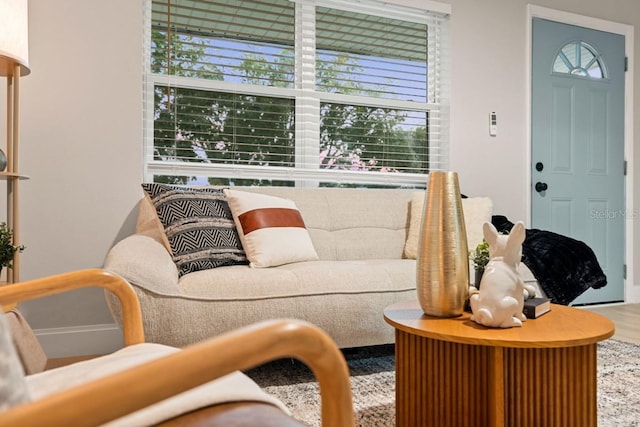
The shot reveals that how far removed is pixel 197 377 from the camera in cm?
51

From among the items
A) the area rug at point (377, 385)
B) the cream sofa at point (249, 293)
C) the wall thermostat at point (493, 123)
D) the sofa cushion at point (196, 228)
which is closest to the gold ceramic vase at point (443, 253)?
the area rug at point (377, 385)

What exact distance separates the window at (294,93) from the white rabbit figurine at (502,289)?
1933 mm

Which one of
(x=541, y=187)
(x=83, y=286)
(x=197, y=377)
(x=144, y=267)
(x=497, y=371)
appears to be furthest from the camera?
(x=541, y=187)

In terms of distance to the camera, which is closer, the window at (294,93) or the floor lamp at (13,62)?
the floor lamp at (13,62)

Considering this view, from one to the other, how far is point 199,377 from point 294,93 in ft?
9.27

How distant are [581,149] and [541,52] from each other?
33.1 inches

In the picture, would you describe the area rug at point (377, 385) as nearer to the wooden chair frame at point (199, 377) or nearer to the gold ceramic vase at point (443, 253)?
the gold ceramic vase at point (443, 253)

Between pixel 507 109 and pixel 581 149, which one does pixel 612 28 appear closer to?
pixel 581 149

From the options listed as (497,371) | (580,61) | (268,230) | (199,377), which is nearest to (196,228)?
(268,230)

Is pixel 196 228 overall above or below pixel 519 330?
above

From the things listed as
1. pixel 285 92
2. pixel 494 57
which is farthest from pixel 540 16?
pixel 285 92

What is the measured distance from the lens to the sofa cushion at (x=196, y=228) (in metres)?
2.17

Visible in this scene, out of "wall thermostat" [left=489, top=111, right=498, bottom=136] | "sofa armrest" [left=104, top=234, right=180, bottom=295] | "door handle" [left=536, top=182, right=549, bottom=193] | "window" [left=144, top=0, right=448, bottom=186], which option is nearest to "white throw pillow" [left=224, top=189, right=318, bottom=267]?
"sofa armrest" [left=104, top=234, right=180, bottom=295]

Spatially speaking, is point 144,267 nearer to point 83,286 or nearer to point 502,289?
point 83,286
